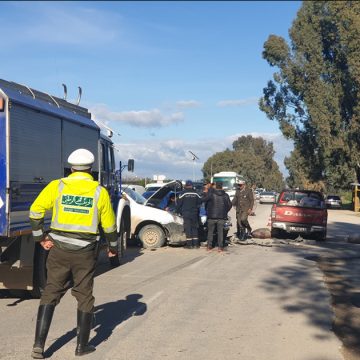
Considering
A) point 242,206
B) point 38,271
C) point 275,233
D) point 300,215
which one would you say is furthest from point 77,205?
point 275,233

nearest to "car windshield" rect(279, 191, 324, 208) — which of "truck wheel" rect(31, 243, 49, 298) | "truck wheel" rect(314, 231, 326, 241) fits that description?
"truck wheel" rect(314, 231, 326, 241)

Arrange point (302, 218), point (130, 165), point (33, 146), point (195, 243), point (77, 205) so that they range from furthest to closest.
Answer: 1. point (302, 218)
2. point (195, 243)
3. point (130, 165)
4. point (33, 146)
5. point (77, 205)

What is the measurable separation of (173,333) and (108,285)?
10.7ft

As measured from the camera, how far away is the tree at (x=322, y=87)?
1832 inches

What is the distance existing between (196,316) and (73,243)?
254 centimetres

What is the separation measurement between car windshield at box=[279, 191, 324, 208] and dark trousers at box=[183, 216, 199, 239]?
212 inches

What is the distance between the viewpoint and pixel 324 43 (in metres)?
50.6

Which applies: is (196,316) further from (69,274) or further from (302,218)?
(302,218)

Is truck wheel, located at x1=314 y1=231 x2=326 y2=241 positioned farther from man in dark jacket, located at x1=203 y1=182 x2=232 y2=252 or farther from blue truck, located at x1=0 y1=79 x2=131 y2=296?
blue truck, located at x1=0 y1=79 x2=131 y2=296

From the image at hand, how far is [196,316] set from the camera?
7141 mm

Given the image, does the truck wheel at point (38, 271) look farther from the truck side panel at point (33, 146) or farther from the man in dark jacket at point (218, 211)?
the man in dark jacket at point (218, 211)

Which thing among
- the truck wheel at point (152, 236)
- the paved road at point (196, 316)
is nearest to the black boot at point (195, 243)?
the truck wheel at point (152, 236)

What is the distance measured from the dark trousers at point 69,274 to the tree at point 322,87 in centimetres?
4287

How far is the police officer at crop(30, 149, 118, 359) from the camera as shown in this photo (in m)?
5.24
